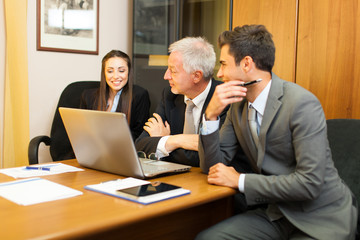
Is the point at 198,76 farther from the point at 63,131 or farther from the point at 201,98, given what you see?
the point at 63,131

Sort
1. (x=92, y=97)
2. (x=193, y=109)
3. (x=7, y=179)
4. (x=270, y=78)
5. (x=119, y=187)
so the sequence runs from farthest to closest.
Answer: (x=92, y=97)
(x=193, y=109)
(x=270, y=78)
(x=7, y=179)
(x=119, y=187)

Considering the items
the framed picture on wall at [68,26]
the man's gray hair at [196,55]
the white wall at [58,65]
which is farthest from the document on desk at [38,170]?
the framed picture on wall at [68,26]

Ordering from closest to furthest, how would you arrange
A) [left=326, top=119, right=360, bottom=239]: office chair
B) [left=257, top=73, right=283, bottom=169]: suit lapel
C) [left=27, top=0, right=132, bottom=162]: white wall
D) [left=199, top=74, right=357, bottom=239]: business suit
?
[left=199, top=74, right=357, bottom=239]: business suit → [left=257, top=73, right=283, bottom=169]: suit lapel → [left=326, top=119, right=360, bottom=239]: office chair → [left=27, top=0, right=132, bottom=162]: white wall

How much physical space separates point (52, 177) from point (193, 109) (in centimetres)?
87

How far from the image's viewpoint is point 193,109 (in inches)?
85.5

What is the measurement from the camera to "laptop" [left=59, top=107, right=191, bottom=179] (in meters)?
1.47

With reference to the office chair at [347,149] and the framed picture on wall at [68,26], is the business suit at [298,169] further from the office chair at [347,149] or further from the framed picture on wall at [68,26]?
the framed picture on wall at [68,26]

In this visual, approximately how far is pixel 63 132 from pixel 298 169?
1.89 m

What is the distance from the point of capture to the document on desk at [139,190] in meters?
1.24

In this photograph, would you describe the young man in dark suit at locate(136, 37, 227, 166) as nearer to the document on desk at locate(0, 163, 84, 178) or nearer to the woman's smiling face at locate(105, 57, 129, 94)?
the document on desk at locate(0, 163, 84, 178)

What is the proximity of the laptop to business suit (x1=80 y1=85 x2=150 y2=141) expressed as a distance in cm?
117

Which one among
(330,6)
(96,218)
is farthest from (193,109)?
(96,218)

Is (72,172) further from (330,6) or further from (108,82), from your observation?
(330,6)

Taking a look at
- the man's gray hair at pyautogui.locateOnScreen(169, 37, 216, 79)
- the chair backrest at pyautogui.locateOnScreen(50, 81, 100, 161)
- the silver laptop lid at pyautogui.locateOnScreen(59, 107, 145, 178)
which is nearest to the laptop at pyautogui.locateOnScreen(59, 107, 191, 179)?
the silver laptop lid at pyautogui.locateOnScreen(59, 107, 145, 178)
